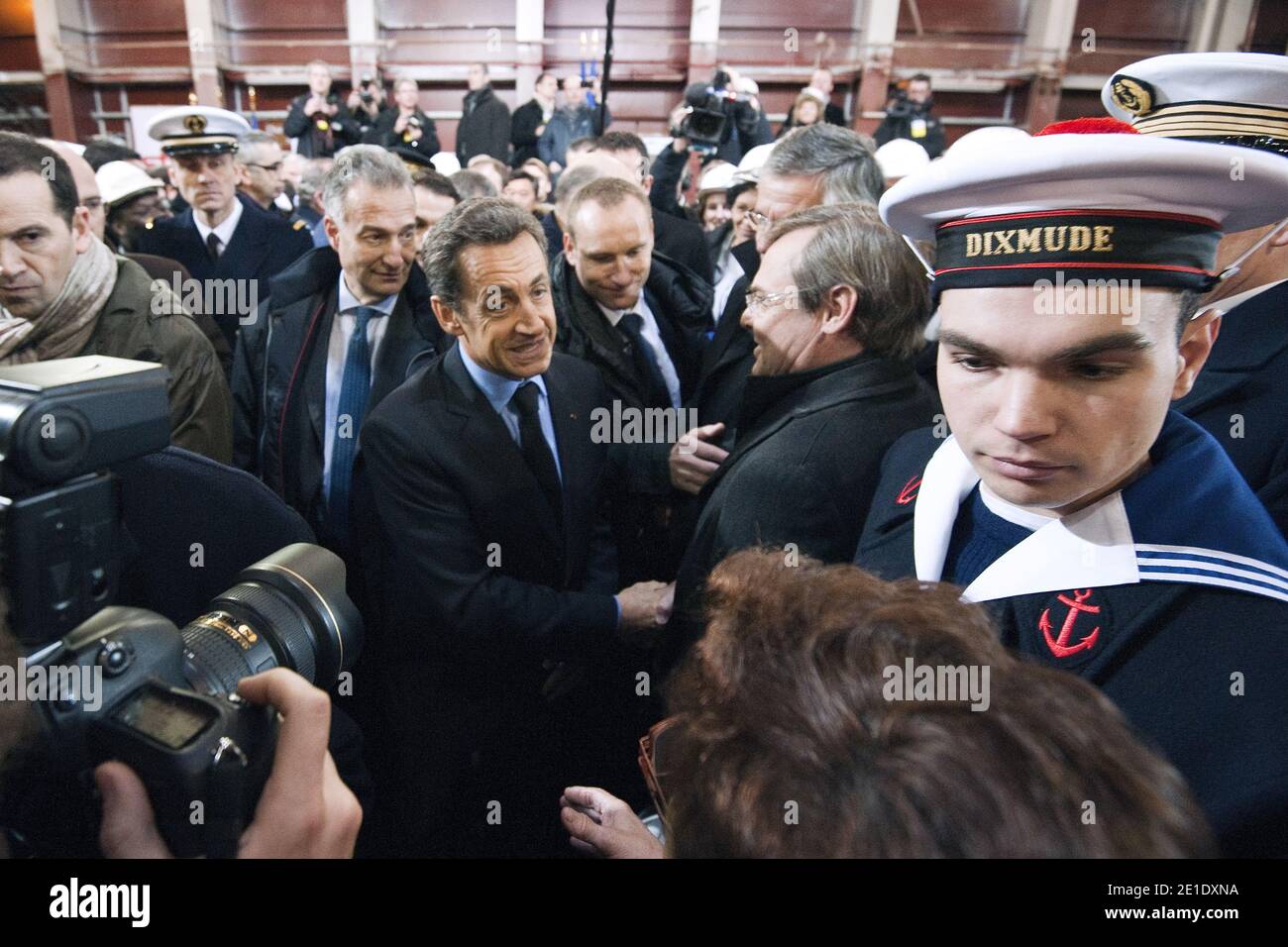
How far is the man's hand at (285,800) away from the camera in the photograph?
2.13 feet

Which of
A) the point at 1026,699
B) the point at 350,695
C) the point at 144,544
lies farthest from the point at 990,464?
the point at 350,695

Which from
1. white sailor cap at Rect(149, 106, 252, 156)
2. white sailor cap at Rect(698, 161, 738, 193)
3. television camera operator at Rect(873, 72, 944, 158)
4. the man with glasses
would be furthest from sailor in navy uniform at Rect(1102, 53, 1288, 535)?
television camera operator at Rect(873, 72, 944, 158)

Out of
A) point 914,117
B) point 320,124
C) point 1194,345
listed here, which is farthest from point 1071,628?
point 320,124

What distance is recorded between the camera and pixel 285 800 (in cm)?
68

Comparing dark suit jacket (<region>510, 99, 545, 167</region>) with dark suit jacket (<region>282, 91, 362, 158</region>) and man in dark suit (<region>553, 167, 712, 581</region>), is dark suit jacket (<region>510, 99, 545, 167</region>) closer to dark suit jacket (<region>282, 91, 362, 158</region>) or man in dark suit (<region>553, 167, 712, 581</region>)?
dark suit jacket (<region>282, 91, 362, 158</region>)

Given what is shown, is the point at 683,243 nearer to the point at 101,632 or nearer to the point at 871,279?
the point at 871,279

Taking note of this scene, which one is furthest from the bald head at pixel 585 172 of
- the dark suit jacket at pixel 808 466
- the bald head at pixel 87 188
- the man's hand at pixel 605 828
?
the man's hand at pixel 605 828

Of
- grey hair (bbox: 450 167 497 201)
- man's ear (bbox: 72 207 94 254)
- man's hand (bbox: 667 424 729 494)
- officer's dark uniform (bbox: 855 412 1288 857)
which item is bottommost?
man's hand (bbox: 667 424 729 494)

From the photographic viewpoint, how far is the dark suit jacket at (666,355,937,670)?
1.30 metres

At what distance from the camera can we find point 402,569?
173 cm

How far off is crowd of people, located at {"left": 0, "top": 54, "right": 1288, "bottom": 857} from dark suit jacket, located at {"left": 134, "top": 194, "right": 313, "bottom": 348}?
5.6 inches

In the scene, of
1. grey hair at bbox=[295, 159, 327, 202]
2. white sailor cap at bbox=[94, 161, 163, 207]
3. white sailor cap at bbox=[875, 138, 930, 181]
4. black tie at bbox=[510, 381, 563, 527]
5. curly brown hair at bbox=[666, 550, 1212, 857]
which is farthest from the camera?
grey hair at bbox=[295, 159, 327, 202]

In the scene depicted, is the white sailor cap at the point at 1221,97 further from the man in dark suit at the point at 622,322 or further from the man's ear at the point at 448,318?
the man's ear at the point at 448,318
